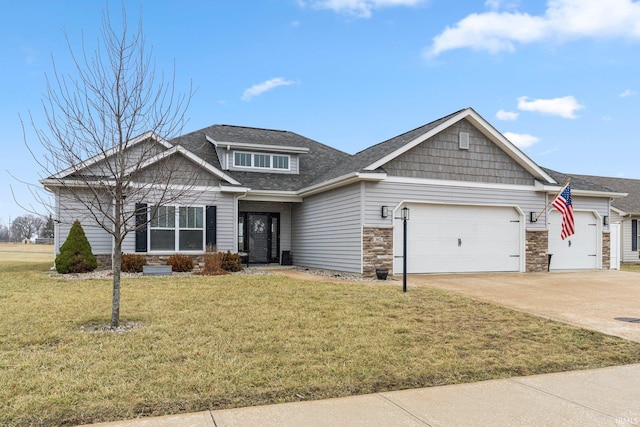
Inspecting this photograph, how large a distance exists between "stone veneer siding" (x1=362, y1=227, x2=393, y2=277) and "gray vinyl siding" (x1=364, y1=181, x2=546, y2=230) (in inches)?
9.5

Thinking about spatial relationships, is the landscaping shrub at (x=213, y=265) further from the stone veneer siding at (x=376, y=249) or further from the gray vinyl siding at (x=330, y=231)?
the stone veneer siding at (x=376, y=249)

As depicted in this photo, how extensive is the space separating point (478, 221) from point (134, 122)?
38.2 feet

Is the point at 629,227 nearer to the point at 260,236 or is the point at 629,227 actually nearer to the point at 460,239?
the point at 460,239

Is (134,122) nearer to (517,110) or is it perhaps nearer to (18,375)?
(18,375)

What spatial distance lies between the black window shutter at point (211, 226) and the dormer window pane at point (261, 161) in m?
4.17

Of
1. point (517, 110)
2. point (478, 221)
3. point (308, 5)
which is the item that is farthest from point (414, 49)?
point (517, 110)

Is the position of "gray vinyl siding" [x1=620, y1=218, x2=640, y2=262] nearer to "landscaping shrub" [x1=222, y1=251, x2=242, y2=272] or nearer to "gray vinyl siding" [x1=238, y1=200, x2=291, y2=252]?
"gray vinyl siding" [x1=238, y1=200, x2=291, y2=252]

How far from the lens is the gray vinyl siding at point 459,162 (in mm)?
14477

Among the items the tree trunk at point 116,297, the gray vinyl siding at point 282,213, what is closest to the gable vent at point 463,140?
the gray vinyl siding at point 282,213

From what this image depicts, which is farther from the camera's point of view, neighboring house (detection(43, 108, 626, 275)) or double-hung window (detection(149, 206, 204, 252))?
double-hung window (detection(149, 206, 204, 252))

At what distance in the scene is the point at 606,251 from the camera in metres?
17.7

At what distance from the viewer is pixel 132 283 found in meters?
11.6

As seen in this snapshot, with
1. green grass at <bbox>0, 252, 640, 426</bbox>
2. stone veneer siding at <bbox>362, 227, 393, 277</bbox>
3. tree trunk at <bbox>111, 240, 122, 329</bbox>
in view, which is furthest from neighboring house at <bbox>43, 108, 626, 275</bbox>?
tree trunk at <bbox>111, 240, 122, 329</bbox>

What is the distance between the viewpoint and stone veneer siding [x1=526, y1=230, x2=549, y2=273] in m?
15.9
